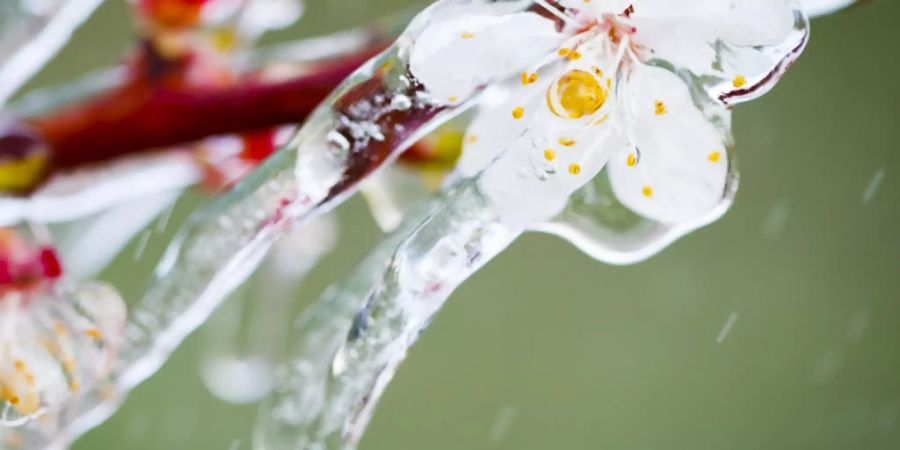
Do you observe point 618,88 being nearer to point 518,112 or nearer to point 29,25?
point 518,112

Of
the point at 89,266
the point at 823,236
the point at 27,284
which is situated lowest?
the point at 823,236

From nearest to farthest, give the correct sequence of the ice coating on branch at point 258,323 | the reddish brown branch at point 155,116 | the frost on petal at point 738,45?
the frost on petal at point 738,45 → the reddish brown branch at point 155,116 → the ice coating on branch at point 258,323

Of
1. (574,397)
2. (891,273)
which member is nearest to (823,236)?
(891,273)

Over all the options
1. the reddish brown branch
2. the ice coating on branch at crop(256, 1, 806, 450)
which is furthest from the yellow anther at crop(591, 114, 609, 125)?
the reddish brown branch

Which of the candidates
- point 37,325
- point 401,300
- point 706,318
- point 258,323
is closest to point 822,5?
point 401,300

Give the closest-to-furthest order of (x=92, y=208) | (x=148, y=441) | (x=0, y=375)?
(x=0, y=375) → (x=92, y=208) → (x=148, y=441)

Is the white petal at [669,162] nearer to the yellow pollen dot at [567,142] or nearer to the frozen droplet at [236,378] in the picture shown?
the yellow pollen dot at [567,142]

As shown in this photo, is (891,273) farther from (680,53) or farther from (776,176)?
(680,53)

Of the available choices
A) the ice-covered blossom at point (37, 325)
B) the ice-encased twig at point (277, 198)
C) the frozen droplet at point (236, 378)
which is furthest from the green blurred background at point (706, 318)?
the ice-encased twig at point (277, 198)
